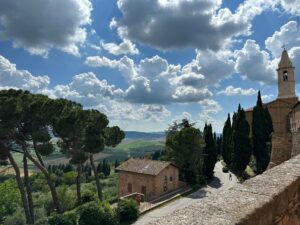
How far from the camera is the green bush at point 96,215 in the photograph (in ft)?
67.9

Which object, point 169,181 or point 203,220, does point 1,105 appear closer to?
point 169,181

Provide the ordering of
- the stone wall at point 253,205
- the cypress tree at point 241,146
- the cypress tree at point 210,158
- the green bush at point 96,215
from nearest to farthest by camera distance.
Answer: the stone wall at point 253,205
the green bush at point 96,215
the cypress tree at point 241,146
the cypress tree at point 210,158

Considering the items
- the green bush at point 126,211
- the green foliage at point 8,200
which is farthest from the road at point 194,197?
the green foliage at point 8,200

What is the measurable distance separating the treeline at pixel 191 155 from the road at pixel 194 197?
1.67 metres

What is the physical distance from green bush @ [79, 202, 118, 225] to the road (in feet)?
6.62

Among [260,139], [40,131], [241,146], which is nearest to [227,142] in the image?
[241,146]

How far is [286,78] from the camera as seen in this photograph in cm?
4706

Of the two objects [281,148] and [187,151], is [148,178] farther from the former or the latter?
[281,148]

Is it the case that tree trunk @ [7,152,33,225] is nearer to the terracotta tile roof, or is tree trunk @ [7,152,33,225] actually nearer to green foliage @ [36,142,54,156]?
green foliage @ [36,142,54,156]

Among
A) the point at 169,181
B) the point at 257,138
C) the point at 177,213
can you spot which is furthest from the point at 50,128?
the point at 177,213

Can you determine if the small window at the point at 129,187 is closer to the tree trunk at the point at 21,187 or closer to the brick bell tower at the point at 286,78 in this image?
the tree trunk at the point at 21,187

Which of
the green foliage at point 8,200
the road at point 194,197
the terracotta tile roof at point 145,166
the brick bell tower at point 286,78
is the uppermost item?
the brick bell tower at point 286,78

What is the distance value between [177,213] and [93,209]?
1960cm

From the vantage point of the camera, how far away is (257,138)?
35312mm
